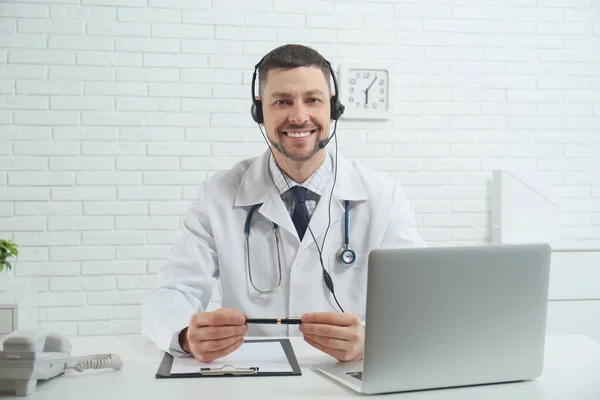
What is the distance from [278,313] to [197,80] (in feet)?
5.77

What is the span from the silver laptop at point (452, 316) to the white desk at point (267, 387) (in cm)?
3

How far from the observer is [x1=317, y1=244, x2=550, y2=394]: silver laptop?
1.22 meters

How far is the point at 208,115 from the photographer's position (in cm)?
352

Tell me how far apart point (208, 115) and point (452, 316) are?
248 centimetres

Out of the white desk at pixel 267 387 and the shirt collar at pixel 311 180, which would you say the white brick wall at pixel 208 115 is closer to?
the shirt collar at pixel 311 180

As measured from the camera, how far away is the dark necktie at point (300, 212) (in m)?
2.16

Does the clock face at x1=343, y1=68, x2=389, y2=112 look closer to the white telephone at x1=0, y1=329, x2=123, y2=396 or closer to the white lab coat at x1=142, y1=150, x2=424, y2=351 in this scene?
the white lab coat at x1=142, y1=150, x2=424, y2=351

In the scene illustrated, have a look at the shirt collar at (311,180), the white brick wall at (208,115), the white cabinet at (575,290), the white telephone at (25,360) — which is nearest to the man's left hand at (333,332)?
the white telephone at (25,360)

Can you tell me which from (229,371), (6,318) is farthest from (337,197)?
(6,318)

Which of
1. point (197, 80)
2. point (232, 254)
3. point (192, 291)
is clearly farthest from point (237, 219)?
point (197, 80)

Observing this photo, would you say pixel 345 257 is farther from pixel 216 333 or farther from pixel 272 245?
pixel 216 333

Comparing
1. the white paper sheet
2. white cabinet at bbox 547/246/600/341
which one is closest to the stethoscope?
the white paper sheet

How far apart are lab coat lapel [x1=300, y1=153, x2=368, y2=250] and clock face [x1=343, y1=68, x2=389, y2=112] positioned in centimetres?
131

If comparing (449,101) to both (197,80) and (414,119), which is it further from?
(197,80)
